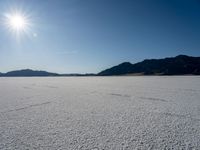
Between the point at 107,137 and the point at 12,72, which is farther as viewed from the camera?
the point at 12,72

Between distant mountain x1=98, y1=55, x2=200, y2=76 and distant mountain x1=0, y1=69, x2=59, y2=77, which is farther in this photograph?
distant mountain x1=0, y1=69, x2=59, y2=77

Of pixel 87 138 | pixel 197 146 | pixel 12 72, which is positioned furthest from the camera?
pixel 12 72

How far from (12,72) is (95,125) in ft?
355

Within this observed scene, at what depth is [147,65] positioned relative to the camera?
90.6 meters

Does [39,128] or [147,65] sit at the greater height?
[147,65]

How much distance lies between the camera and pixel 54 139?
2.50 meters

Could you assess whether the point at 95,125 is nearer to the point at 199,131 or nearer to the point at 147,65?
the point at 199,131

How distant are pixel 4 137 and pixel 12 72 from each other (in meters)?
108

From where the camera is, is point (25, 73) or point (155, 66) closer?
point (155, 66)

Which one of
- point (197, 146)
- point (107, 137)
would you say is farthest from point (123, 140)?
point (197, 146)

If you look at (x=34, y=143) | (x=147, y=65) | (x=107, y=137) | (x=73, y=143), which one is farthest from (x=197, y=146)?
(x=147, y=65)

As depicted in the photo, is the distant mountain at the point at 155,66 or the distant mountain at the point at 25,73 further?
the distant mountain at the point at 25,73

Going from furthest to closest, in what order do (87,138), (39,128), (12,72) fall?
(12,72)
(39,128)
(87,138)

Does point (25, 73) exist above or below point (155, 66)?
below
